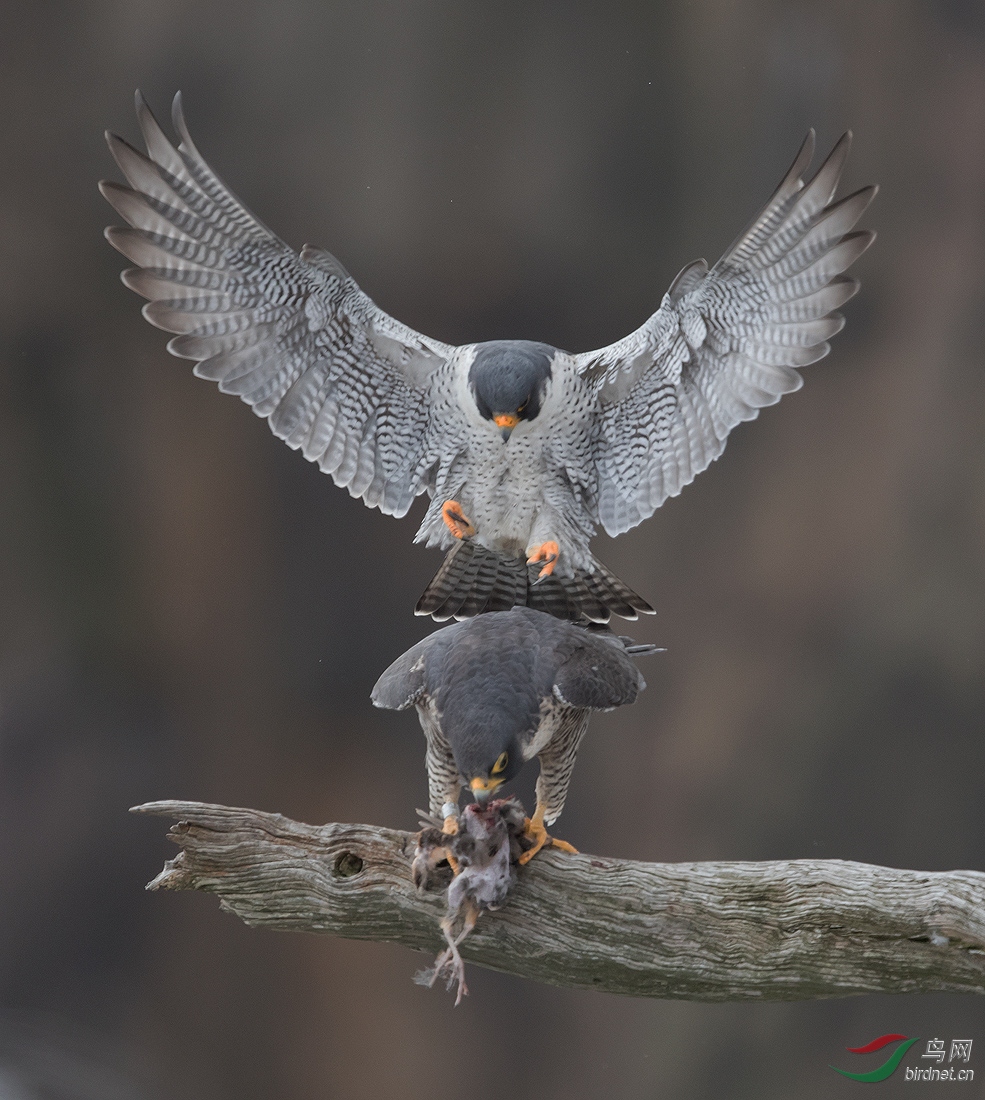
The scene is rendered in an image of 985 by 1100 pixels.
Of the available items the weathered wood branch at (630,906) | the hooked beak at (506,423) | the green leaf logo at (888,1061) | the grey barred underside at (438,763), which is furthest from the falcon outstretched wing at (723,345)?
the green leaf logo at (888,1061)

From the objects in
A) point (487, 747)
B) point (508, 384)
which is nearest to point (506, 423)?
point (508, 384)

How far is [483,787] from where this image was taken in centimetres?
190

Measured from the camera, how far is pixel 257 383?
9.37 ft

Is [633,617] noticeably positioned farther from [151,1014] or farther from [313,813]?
[151,1014]

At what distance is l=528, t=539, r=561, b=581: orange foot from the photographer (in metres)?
2.77

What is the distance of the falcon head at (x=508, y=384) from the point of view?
2650 millimetres

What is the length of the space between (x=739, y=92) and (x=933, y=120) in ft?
2.38

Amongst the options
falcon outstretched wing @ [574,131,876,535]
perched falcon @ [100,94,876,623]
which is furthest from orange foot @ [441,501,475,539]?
falcon outstretched wing @ [574,131,876,535]

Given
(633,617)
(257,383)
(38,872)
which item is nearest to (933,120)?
(633,617)

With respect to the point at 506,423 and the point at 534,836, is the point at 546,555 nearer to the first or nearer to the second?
the point at 506,423

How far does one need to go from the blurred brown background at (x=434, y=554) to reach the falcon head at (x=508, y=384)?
4.50ft

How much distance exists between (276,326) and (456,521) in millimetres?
699

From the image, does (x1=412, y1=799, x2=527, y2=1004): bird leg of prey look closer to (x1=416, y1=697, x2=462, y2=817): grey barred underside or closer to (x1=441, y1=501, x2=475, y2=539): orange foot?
(x1=416, y1=697, x2=462, y2=817): grey barred underside

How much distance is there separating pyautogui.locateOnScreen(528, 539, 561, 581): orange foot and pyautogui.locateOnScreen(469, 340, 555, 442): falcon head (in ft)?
0.97
